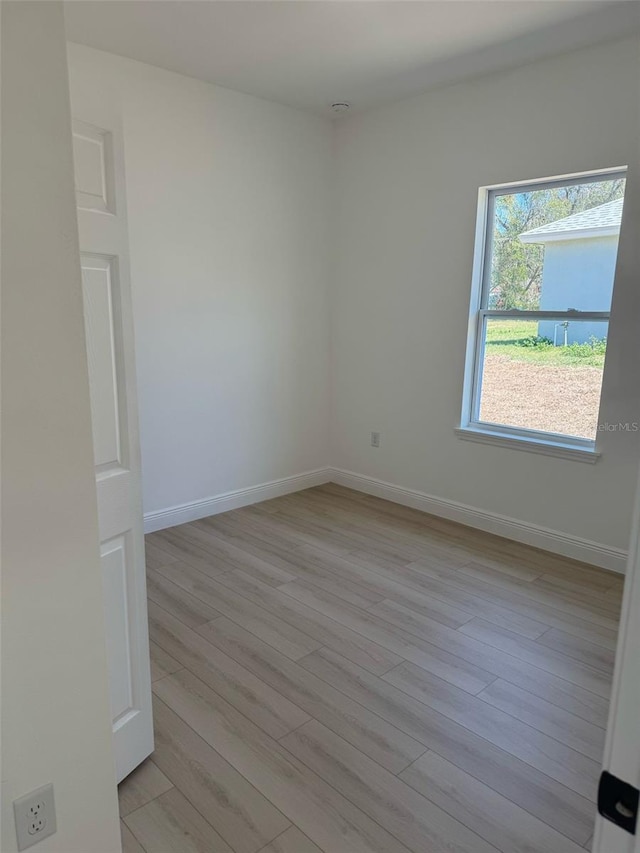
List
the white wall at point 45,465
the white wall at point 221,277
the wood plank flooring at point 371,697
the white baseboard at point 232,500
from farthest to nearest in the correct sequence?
1. the white baseboard at point 232,500
2. the white wall at point 221,277
3. the wood plank flooring at point 371,697
4. the white wall at point 45,465

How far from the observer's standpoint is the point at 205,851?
1.54 m

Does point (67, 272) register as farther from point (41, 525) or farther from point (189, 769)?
point (189, 769)

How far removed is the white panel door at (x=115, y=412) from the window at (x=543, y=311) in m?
2.59

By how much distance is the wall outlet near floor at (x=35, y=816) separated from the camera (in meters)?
1.20

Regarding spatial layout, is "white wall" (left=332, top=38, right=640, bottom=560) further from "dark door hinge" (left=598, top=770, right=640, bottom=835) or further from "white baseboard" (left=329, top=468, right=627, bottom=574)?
"dark door hinge" (left=598, top=770, right=640, bottom=835)

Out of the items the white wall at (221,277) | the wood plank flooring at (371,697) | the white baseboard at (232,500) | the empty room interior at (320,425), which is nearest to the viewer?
the empty room interior at (320,425)

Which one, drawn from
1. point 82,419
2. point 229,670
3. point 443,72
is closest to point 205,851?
point 229,670

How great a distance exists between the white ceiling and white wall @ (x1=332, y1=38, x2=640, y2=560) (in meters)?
0.25

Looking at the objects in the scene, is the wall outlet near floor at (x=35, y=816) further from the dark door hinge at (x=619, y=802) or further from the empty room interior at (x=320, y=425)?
the dark door hinge at (x=619, y=802)

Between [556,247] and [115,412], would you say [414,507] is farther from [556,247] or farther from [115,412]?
[115,412]

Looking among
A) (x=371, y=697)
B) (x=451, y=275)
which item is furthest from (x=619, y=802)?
(x=451, y=275)

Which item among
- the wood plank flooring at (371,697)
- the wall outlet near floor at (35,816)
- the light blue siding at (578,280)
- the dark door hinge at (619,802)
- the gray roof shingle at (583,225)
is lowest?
the wood plank flooring at (371,697)

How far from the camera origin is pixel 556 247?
331 cm

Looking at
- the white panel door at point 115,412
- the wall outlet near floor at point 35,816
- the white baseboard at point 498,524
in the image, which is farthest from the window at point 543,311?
the wall outlet near floor at point 35,816
